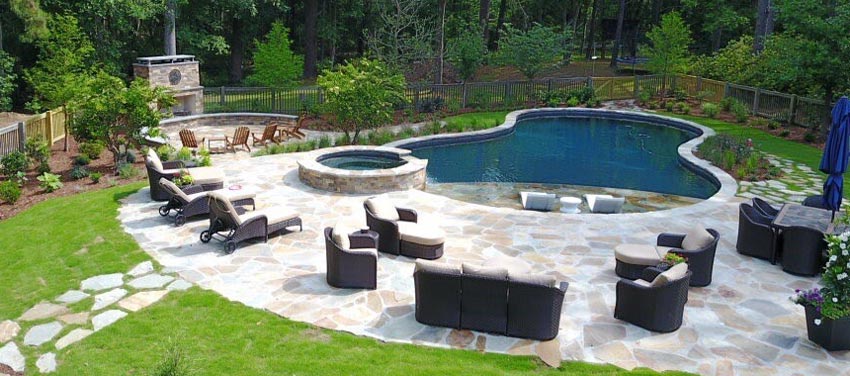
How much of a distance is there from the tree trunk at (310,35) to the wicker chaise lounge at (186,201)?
2656cm

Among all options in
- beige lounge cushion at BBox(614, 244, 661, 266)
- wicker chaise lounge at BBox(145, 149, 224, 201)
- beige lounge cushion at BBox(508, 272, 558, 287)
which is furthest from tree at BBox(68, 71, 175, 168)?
beige lounge cushion at BBox(614, 244, 661, 266)

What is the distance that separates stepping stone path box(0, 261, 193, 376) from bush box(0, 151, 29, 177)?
6988 mm

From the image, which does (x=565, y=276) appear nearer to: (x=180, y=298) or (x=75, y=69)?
(x=180, y=298)

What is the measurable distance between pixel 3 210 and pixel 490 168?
1153 cm

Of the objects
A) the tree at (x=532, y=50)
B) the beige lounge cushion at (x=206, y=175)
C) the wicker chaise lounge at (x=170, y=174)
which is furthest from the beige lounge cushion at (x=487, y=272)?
the tree at (x=532, y=50)

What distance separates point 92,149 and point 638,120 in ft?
62.1

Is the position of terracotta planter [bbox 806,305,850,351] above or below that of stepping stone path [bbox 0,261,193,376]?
Result: above

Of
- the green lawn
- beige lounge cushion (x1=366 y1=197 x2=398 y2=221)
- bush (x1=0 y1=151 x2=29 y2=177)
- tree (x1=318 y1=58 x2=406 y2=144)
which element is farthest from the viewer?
tree (x1=318 y1=58 x2=406 y2=144)

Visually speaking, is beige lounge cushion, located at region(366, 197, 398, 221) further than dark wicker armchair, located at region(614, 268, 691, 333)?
Yes

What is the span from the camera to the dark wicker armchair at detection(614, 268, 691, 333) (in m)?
8.25

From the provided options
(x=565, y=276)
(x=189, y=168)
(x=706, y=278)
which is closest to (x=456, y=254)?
(x=565, y=276)

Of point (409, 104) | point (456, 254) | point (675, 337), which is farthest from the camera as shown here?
point (409, 104)

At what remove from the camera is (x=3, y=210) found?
13602 mm

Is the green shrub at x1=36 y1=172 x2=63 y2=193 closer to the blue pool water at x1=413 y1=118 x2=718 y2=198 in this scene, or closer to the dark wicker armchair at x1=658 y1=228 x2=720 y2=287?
the blue pool water at x1=413 y1=118 x2=718 y2=198
